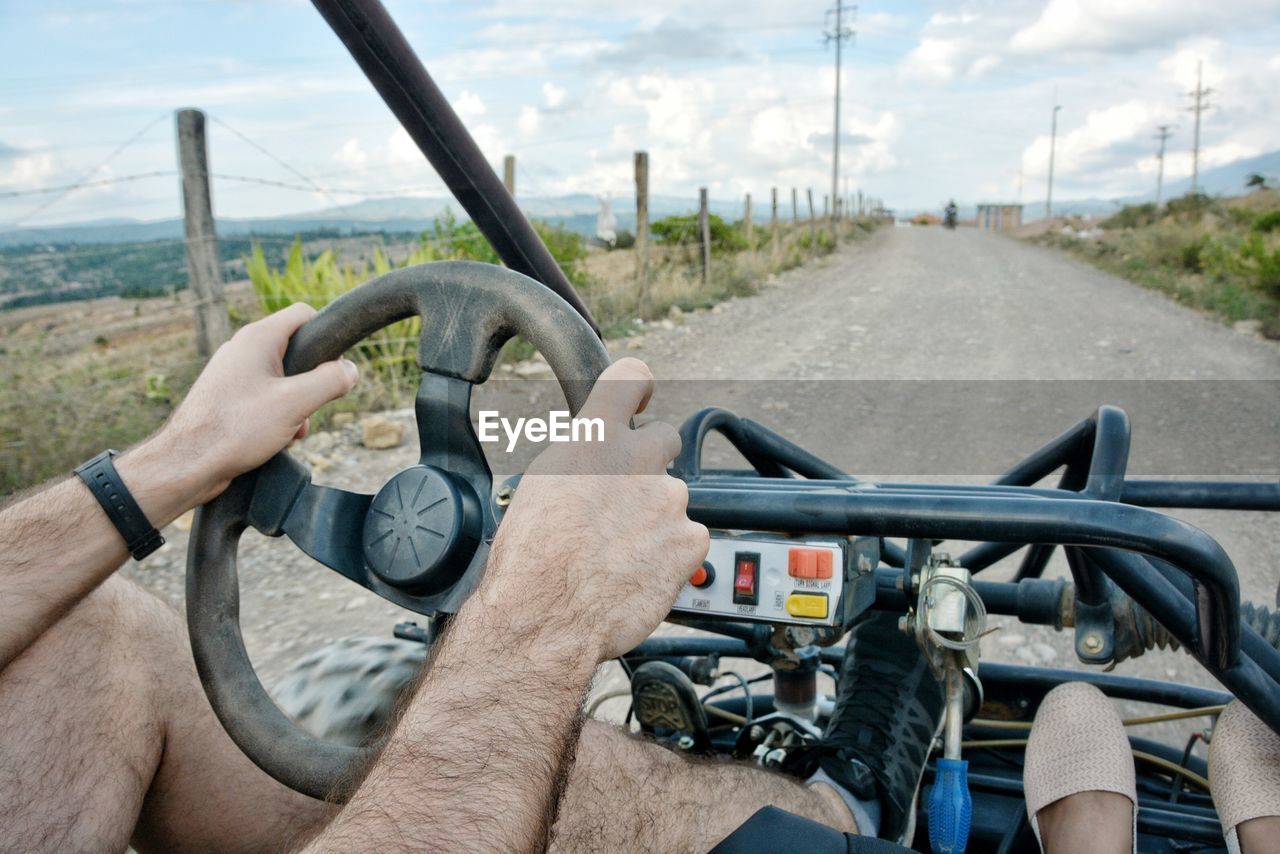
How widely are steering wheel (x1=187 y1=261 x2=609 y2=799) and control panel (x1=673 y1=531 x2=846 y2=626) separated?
32 cm

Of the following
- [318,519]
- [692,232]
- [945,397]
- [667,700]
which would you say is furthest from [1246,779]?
[692,232]

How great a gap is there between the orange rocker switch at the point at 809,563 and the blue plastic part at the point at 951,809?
0.32 m

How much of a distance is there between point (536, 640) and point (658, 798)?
0.54 m

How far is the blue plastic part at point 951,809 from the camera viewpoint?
4.38 ft

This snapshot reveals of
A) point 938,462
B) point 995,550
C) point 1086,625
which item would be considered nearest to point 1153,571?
point 1086,625

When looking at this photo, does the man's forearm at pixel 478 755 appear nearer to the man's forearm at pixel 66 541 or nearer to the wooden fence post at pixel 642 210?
the man's forearm at pixel 66 541

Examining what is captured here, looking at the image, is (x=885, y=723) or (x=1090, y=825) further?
(x=885, y=723)

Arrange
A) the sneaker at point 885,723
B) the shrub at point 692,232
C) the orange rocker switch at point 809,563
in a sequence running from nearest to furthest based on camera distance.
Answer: the orange rocker switch at point 809,563 < the sneaker at point 885,723 < the shrub at point 692,232

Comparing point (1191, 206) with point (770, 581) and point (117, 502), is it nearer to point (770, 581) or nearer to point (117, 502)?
point (770, 581)

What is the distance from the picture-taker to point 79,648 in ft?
4.63

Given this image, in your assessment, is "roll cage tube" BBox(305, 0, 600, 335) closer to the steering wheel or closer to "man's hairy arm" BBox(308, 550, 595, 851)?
the steering wheel

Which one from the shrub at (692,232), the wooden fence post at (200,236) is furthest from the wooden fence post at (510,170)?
the shrub at (692,232)

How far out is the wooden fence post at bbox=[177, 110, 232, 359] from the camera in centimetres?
555

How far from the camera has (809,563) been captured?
1.30m
